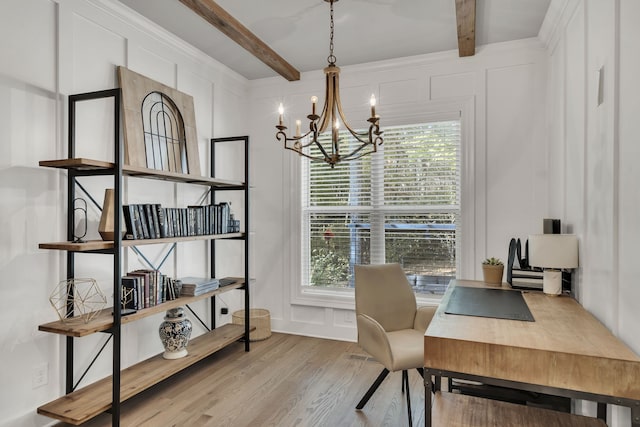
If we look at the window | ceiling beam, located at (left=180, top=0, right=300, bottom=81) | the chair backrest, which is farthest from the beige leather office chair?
ceiling beam, located at (left=180, top=0, right=300, bottom=81)

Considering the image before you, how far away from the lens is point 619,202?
5.42ft

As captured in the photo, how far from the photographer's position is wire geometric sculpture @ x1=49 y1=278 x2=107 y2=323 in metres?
2.34

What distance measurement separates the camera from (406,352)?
2254 millimetres

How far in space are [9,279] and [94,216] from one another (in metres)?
0.62

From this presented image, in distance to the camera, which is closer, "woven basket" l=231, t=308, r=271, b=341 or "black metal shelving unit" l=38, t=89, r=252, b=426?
"black metal shelving unit" l=38, t=89, r=252, b=426

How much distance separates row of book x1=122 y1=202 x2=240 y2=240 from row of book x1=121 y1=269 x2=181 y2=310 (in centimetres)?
28

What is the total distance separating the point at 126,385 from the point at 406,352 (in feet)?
5.87

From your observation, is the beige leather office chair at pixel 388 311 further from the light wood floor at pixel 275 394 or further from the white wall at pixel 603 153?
the white wall at pixel 603 153

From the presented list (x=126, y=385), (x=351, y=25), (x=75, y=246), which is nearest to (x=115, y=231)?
(x=75, y=246)

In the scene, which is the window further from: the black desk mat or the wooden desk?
the wooden desk

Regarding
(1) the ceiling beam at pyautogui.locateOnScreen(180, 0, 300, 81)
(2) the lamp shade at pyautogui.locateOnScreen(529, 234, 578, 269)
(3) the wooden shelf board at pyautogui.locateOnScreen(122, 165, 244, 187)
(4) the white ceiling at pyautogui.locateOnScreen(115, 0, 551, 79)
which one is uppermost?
(4) the white ceiling at pyautogui.locateOnScreen(115, 0, 551, 79)

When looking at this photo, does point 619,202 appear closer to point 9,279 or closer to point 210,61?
point 9,279

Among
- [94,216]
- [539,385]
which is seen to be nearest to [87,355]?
[94,216]

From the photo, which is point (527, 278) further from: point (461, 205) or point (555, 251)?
point (461, 205)
